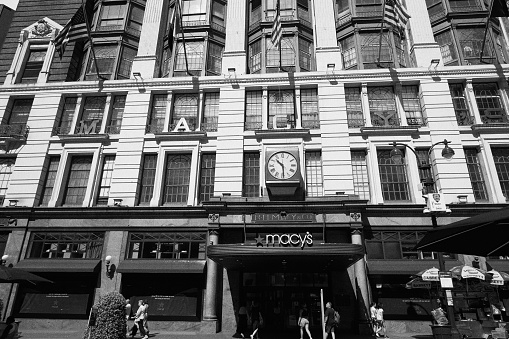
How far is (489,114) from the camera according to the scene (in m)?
22.9

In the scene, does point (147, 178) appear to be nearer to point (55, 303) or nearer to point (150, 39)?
point (55, 303)

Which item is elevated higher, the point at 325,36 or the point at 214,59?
the point at 325,36

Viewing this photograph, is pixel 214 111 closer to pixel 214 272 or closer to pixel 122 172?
pixel 122 172

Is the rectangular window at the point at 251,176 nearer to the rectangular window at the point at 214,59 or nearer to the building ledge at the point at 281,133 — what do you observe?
the building ledge at the point at 281,133

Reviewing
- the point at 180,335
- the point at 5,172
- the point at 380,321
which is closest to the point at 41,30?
the point at 5,172

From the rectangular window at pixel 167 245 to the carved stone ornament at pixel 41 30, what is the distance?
19039 mm

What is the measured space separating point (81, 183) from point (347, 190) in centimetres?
1810

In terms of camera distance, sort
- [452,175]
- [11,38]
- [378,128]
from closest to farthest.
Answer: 1. [452,175]
2. [378,128]
3. [11,38]

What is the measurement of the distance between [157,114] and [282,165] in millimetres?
10337

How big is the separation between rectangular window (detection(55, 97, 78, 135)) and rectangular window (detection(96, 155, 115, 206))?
3.99 meters

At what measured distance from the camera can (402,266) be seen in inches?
755

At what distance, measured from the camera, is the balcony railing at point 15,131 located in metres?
24.4

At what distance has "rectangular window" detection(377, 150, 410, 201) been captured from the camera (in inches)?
859

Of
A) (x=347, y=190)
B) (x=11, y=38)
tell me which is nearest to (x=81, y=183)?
(x=11, y=38)
